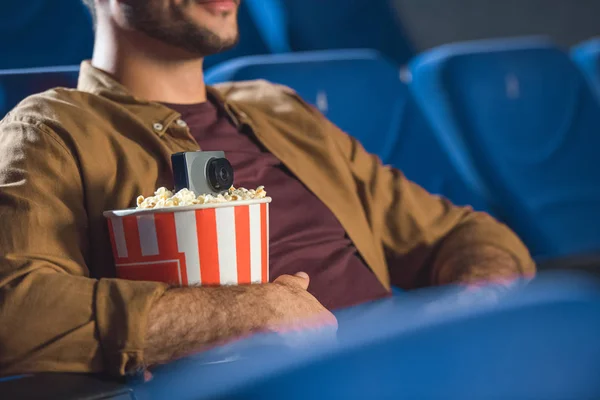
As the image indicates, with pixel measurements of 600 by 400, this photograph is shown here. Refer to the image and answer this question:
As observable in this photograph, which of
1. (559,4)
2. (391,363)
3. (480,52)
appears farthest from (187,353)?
(559,4)

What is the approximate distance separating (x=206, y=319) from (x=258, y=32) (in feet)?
3.58

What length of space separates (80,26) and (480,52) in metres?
0.95

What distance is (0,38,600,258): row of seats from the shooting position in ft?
5.43

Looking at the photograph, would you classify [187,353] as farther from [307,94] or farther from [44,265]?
[307,94]

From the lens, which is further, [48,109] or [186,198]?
[48,109]

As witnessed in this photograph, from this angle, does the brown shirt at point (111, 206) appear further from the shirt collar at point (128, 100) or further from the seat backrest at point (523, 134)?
the seat backrest at point (523, 134)

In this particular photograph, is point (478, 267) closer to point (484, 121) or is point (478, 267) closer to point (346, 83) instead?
point (346, 83)

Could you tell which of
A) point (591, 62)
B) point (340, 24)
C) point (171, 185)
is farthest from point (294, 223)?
point (591, 62)

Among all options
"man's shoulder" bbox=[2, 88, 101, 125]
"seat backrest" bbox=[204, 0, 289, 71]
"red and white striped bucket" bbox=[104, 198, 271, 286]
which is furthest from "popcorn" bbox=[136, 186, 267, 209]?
"seat backrest" bbox=[204, 0, 289, 71]

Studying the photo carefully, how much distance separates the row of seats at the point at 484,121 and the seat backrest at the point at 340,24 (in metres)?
0.14

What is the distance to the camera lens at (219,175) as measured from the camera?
0.84 meters

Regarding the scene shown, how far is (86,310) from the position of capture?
30.7 inches

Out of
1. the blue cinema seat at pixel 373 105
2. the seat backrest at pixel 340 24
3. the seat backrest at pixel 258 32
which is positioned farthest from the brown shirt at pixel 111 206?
the seat backrest at pixel 340 24

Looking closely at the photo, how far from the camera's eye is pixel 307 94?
159 centimetres
